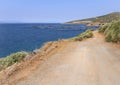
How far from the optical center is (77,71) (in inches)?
625

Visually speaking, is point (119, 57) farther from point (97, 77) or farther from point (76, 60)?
point (97, 77)

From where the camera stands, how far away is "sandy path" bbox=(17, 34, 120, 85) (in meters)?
13.7

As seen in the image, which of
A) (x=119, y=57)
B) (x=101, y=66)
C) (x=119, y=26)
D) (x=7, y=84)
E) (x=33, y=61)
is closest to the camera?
(x=7, y=84)

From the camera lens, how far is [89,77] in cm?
1439

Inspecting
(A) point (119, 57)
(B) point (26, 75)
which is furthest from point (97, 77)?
(A) point (119, 57)

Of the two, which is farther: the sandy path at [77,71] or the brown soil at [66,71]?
the brown soil at [66,71]

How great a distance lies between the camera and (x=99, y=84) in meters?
13.0

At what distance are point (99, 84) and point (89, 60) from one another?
250 inches

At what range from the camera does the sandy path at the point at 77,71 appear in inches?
537

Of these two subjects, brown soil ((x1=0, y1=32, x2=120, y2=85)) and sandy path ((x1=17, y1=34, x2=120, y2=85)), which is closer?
sandy path ((x1=17, y1=34, x2=120, y2=85))

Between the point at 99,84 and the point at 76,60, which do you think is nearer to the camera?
the point at 99,84

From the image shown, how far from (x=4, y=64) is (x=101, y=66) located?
29.8 feet

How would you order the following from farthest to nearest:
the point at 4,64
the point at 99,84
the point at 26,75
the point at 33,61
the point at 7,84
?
the point at 4,64, the point at 33,61, the point at 26,75, the point at 7,84, the point at 99,84

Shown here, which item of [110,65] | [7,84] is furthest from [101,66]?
[7,84]
